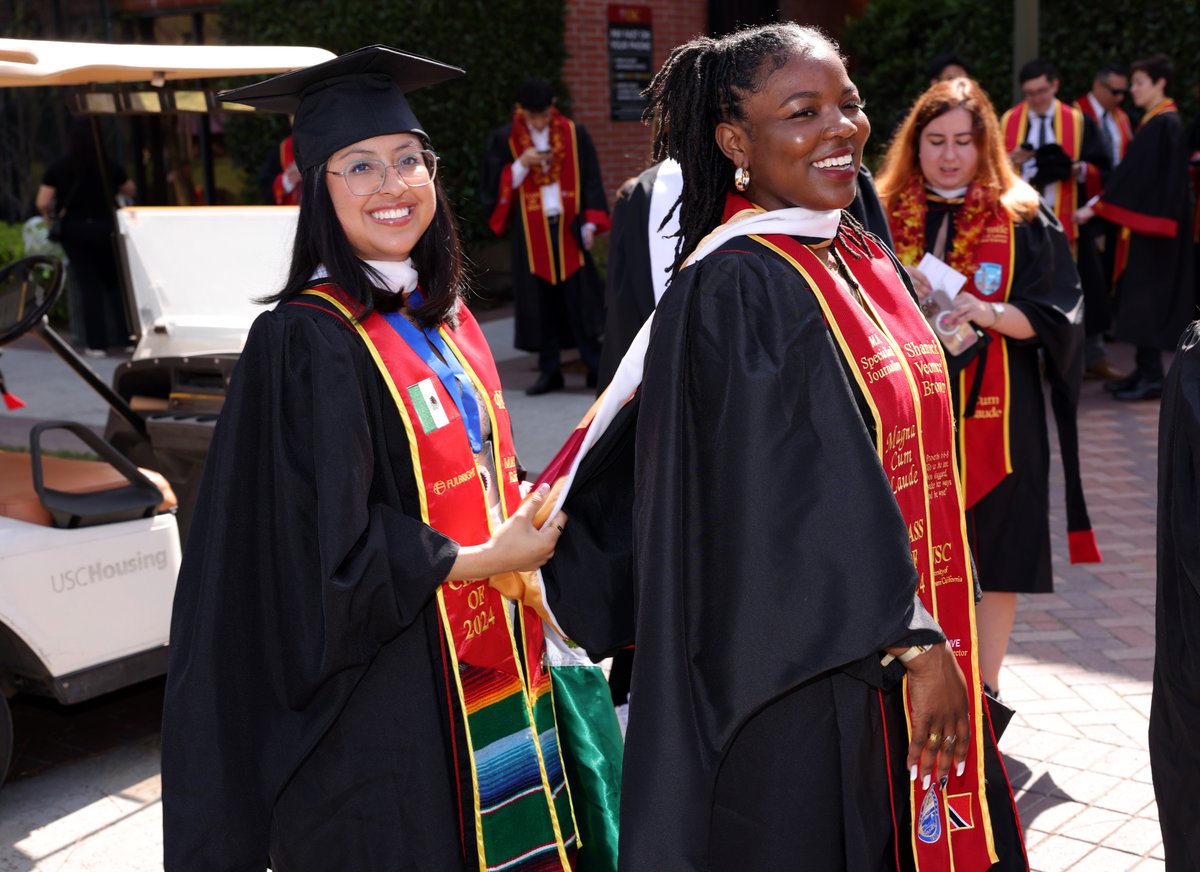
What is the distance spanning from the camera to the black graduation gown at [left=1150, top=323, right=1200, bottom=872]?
7.98 ft

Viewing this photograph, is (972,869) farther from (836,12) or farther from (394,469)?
(836,12)

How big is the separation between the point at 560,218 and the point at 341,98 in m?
7.01

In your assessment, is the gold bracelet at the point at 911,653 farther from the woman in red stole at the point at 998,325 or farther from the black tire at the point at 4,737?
the black tire at the point at 4,737

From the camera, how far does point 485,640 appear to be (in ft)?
9.16

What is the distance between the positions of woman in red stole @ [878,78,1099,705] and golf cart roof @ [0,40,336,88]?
75.9 inches

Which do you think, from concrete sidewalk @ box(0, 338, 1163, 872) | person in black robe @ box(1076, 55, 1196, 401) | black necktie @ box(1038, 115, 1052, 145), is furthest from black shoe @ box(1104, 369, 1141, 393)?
concrete sidewalk @ box(0, 338, 1163, 872)

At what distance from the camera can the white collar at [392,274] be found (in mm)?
2777

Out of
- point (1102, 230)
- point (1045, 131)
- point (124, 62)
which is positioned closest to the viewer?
point (124, 62)

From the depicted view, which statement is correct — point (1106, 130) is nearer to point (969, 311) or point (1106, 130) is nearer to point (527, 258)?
point (527, 258)

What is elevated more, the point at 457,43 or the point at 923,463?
the point at 457,43

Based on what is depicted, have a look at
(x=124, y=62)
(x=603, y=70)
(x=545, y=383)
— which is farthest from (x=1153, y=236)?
(x=124, y=62)

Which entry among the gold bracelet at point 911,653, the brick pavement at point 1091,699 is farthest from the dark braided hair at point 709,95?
the brick pavement at point 1091,699

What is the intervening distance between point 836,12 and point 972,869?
51.0 ft

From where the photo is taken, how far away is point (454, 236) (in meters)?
3.03
